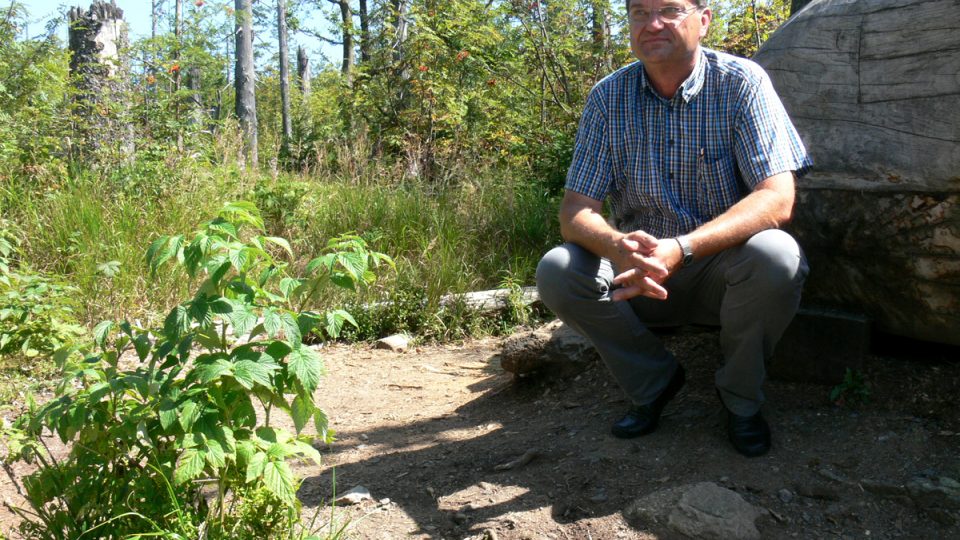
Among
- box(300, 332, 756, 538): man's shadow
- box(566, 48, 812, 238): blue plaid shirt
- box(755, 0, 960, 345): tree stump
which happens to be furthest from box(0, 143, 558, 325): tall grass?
box(755, 0, 960, 345): tree stump

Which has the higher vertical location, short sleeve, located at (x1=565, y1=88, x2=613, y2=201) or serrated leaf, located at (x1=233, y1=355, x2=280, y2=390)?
short sleeve, located at (x1=565, y1=88, x2=613, y2=201)

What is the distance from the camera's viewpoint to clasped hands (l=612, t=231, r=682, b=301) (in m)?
2.61

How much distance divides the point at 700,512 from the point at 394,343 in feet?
9.46

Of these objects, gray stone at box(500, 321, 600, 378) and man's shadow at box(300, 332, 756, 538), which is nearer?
man's shadow at box(300, 332, 756, 538)

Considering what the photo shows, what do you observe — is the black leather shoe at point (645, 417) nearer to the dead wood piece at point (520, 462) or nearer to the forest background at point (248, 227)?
the dead wood piece at point (520, 462)

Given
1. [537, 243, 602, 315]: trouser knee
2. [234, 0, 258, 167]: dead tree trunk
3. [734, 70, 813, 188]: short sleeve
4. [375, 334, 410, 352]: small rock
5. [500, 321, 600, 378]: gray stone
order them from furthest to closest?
[234, 0, 258, 167]: dead tree trunk, [375, 334, 410, 352]: small rock, [500, 321, 600, 378]: gray stone, [537, 243, 602, 315]: trouser knee, [734, 70, 813, 188]: short sleeve

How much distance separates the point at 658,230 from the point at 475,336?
2.35 metres

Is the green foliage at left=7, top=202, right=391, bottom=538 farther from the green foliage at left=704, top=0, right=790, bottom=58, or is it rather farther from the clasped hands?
the green foliage at left=704, top=0, right=790, bottom=58

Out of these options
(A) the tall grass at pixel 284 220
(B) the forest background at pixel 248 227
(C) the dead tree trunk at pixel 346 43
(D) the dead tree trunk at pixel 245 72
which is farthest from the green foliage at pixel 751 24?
(D) the dead tree trunk at pixel 245 72

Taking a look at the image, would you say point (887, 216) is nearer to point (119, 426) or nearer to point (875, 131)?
point (875, 131)

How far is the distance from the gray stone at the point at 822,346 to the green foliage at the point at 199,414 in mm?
1662

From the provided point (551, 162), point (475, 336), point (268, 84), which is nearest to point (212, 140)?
point (551, 162)

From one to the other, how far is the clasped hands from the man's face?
691 millimetres

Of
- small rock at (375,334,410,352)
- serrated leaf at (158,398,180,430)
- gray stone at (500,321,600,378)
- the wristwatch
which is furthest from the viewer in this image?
small rock at (375,334,410,352)
